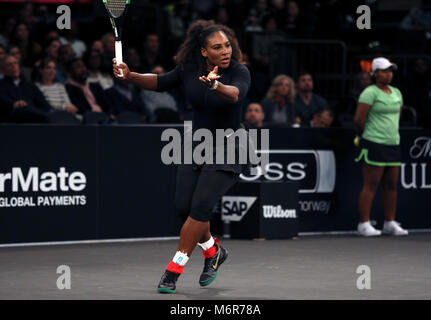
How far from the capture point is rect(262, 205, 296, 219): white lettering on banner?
12.0 m

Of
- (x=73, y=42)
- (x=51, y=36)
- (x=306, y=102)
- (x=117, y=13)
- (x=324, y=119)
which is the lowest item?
(x=324, y=119)

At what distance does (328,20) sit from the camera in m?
19.3

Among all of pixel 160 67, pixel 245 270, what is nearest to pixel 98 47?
pixel 160 67

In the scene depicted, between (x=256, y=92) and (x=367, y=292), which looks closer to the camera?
(x=367, y=292)

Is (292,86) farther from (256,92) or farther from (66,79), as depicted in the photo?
(66,79)

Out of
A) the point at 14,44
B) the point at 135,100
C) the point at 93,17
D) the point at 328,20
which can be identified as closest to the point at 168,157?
the point at 135,100

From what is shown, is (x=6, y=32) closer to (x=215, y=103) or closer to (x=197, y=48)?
(x=197, y=48)

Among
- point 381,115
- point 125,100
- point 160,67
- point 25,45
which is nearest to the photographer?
point 381,115

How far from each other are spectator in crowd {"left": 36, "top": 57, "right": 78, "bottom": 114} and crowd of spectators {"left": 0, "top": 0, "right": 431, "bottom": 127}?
0.01m

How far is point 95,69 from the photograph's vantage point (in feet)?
47.2

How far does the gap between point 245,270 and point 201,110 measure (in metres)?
2.11

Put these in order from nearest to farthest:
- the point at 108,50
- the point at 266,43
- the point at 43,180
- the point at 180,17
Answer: the point at 43,180 < the point at 108,50 < the point at 266,43 < the point at 180,17

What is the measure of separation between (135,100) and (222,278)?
5.50 m

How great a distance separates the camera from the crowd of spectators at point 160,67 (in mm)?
12538
